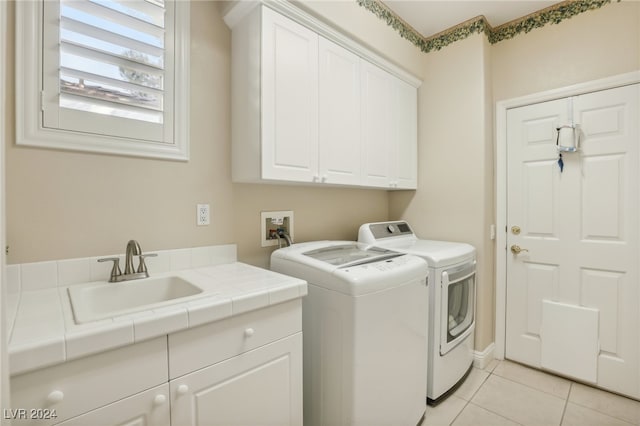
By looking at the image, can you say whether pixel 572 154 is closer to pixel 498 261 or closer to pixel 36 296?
pixel 498 261

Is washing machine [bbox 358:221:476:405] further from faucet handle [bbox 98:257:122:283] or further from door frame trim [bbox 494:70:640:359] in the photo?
faucet handle [bbox 98:257:122:283]

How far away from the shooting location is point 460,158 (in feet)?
7.89

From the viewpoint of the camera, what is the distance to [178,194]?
A: 152cm

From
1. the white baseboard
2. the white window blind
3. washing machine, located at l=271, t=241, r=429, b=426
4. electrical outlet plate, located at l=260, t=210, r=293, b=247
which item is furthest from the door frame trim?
the white window blind

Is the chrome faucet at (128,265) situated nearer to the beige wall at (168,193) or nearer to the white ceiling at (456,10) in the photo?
the beige wall at (168,193)

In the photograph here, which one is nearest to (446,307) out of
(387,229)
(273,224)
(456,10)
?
(387,229)

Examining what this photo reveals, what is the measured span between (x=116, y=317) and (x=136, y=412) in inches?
11.0

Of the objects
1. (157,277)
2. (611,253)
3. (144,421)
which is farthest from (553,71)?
(144,421)

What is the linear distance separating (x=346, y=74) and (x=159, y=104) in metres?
1.14

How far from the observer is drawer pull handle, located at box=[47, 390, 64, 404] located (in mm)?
720

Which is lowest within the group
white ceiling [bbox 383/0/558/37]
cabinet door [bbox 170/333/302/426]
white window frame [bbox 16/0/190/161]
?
cabinet door [bbox 170/333/302/426]

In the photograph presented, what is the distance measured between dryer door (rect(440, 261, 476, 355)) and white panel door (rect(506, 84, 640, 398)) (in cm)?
56

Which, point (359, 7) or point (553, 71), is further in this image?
point (553, 71)

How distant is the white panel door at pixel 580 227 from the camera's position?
1953 millimetres
